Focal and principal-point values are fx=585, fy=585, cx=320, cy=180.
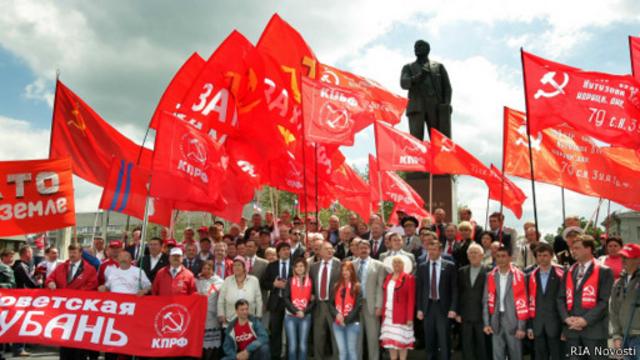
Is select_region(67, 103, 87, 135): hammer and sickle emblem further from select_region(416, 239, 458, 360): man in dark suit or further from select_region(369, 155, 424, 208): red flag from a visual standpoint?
select_region(416, 239, 458, 360): man in dark suit

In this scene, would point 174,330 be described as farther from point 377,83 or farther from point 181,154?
point 377,83

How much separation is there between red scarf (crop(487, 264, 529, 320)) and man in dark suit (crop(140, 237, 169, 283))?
17.9 ft

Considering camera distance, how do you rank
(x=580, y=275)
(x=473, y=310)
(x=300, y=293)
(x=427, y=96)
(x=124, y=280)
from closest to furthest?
1. (x=580, y=275)
2. (x=473, y=310)
3. (x=300, y=293)
4. (x=124, y=280)
5. (x=427, y=96)

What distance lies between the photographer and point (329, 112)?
443 inches

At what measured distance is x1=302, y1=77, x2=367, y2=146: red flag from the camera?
1111cm

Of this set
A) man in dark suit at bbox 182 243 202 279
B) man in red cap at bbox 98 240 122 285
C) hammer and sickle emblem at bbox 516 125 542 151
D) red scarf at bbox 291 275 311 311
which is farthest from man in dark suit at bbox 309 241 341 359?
hammer and sickle emblem at bbox 516 125 542 151

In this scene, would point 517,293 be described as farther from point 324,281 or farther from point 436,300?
point 324,281

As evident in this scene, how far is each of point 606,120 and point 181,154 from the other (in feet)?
23.0

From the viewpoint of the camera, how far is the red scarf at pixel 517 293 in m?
8.35

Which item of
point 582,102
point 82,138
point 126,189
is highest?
point 582,102

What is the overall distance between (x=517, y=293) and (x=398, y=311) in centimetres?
174

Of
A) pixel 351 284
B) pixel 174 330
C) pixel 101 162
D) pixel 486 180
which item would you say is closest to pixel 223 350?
pixel 174 330

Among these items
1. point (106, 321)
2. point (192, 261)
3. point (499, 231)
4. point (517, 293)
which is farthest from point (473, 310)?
point (106, 321)

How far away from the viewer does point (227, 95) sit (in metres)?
11.7
